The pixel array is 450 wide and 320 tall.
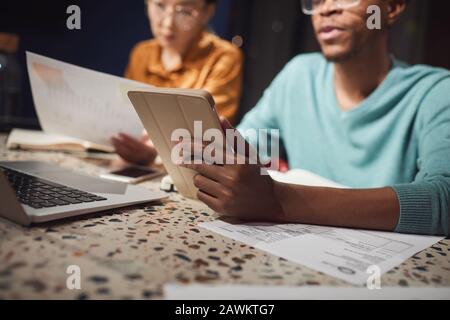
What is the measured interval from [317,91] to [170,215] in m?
0.83

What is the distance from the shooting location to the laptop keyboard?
1.77ft

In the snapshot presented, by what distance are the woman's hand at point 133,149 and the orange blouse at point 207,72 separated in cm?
53

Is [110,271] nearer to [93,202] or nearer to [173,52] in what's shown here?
[93,202]

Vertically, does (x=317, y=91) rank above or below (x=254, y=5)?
below

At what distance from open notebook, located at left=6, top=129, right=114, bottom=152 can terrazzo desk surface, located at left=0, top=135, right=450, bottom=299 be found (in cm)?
66

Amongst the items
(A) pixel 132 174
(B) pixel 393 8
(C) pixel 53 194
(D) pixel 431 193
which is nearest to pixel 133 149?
(A) pixel 132 174

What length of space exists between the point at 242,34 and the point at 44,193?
78.7 inches

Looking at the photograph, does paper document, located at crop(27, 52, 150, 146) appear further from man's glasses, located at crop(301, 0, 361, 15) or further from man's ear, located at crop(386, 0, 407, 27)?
man's ear, located at crop(386, 0, 407, 27)

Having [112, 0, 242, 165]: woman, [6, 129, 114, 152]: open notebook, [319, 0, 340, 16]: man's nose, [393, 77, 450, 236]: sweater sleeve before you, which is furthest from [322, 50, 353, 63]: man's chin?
[6, 129, 114, 152]: open notebook

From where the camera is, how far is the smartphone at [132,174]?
856 mm

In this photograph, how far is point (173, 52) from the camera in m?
1.60

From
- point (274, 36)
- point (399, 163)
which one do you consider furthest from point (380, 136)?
point (274, 36)

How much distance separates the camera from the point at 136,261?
0.41 m

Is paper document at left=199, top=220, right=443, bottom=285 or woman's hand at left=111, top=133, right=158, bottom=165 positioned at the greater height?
woman's hand at left=111, top=133, right=158, bottom=165
